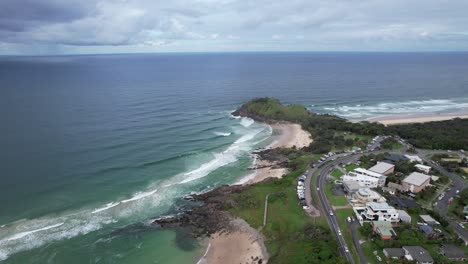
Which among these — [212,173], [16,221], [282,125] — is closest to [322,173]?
[212,173]

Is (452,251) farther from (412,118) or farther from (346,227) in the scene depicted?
(412,118)

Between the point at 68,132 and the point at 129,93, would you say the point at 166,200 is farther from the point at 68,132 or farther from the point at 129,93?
the point at 129,93

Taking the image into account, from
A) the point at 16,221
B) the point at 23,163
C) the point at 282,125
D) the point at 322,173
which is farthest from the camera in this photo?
the point at 282,125

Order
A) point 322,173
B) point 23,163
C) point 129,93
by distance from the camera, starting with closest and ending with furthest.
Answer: point 322,173
point 23,163
point 129,93

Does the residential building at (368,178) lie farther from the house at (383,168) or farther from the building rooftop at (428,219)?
the building rooftop at (428,219)

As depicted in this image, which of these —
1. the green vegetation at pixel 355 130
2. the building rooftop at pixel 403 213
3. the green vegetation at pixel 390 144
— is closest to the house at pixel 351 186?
the building rooftop at pixel 403 213

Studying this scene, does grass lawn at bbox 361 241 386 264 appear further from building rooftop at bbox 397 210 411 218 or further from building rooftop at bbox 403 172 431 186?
building rooftop at bbox 403 172 431 186

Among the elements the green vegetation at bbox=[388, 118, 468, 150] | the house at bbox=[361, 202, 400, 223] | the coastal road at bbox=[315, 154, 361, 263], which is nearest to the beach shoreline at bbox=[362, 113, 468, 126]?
the green vegetation at bbox=[388, 118, 468, 150]
